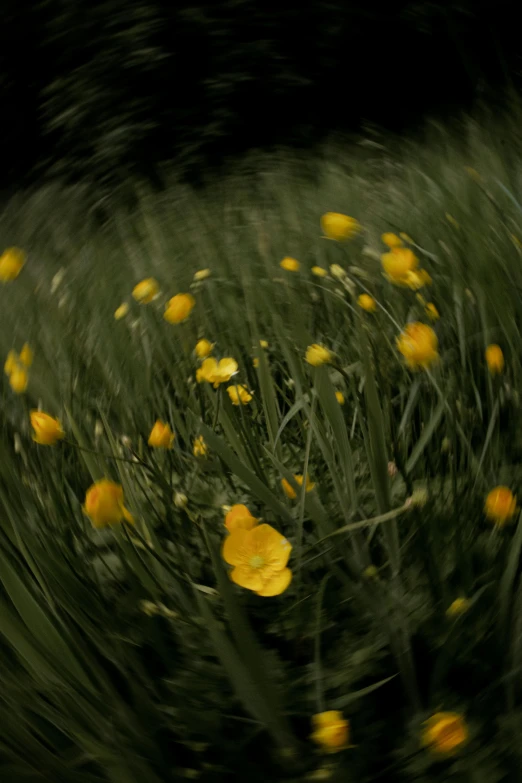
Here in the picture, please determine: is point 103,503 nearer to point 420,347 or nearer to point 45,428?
point 45,428

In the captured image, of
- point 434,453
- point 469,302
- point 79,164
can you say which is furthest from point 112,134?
point 434,453

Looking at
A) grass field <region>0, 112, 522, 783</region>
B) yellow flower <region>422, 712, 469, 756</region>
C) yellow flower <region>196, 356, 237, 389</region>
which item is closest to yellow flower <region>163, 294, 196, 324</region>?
grass field <region>0, 112, 522, 783</region>

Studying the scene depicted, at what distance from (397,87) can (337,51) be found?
29cm

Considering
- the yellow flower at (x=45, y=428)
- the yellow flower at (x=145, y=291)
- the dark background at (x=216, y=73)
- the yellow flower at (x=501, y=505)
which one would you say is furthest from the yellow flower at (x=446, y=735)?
the dark background at (x=216, y=73)

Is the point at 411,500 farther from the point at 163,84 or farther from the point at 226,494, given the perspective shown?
the point at 163,84

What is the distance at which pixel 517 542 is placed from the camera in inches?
24.6

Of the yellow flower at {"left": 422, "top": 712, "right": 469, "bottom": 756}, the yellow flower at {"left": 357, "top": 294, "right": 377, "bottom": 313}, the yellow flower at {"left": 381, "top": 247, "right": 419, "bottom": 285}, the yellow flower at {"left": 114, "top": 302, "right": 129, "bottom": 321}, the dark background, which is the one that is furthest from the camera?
the dark background

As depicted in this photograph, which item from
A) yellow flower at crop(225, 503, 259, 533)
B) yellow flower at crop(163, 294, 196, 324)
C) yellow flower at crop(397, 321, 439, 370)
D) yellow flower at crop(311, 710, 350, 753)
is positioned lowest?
yellow flower at crop(311, 710, 350, 753)

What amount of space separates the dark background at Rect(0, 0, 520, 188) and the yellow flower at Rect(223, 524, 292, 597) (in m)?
2.29

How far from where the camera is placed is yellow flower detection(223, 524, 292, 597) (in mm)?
636

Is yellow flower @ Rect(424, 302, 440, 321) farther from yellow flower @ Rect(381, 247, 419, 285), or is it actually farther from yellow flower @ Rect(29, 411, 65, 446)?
yellow flower @ Rect(29, 411, 65, 446)

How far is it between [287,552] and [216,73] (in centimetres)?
250

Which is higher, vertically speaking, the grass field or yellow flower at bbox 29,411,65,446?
yellow flower at bbox 29,411,65,446

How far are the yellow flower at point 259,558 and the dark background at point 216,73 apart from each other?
2.29 metres
